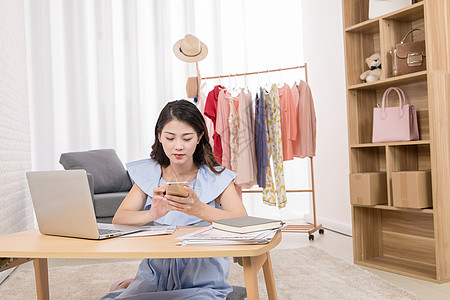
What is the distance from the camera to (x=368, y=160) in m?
3.16

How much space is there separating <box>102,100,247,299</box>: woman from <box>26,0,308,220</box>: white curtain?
11.3 feet

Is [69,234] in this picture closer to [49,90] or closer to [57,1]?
[49,90]

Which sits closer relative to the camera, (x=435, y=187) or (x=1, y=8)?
(x=435, y=187)

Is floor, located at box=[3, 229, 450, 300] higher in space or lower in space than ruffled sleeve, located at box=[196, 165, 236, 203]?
lower

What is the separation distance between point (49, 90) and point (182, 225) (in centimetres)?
396

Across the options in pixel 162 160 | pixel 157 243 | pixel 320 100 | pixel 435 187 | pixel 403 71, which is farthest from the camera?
pixel 320 100

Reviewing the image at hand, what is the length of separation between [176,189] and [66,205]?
337 mm

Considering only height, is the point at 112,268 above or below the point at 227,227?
below

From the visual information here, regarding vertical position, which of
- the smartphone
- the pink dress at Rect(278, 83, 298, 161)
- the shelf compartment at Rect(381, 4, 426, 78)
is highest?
the shelf compartment at Rect(381, 4, 426, 78)

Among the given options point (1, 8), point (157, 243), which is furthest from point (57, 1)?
point (157, 243)

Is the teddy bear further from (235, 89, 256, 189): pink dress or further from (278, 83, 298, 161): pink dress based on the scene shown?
(235, 89, 256, 189): pink dress

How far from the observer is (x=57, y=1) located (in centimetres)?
512

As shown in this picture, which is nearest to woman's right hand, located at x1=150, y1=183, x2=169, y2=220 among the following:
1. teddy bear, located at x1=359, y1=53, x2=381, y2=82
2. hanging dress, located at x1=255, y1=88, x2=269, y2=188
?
teddy bear, located at x1=359, y1=53, x2=381, y2=82

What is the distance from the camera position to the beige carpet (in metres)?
2.38
